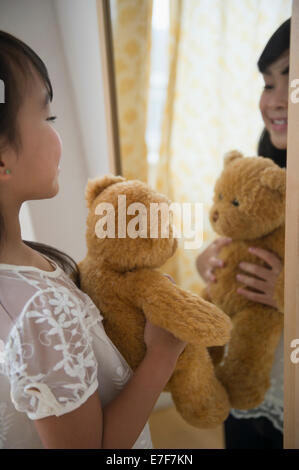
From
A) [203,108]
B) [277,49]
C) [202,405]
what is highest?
[277,49]

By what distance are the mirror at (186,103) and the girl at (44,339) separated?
1.03 ft

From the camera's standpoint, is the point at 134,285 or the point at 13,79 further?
the point at 134,285

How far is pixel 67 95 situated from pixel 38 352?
18.6 inches

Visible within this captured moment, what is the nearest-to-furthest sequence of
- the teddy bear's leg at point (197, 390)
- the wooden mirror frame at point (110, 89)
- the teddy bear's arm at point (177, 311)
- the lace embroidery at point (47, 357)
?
1. the lace embroidery at point (47, 357)
2. the teddy bear's arm at point (177, 311)
3. the teddy bear's leg at point (197, 390)
4. the wooden mirror frame at point (110, 89)

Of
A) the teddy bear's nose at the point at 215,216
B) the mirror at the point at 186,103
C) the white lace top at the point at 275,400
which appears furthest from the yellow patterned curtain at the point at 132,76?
the white lace top at the point at 275,400

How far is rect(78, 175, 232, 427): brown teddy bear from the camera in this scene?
22.1 inches

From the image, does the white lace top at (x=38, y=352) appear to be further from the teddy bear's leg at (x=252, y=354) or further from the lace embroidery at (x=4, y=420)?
the teddy bear's leg at (x=252, y=354)

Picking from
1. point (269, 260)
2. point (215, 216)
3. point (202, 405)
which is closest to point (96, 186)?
point (215, 216)

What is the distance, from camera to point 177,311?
1.83 feet

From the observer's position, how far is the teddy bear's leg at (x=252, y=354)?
71 cm

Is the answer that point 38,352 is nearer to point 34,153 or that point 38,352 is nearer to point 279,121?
point 34,153

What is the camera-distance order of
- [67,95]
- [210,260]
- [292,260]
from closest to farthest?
1. [292,260]
2. [67,95]
3. [210,260]

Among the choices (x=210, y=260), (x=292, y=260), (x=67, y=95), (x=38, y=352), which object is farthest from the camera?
(x=210, y=260)

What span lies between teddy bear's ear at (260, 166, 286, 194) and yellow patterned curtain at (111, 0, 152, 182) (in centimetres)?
32
